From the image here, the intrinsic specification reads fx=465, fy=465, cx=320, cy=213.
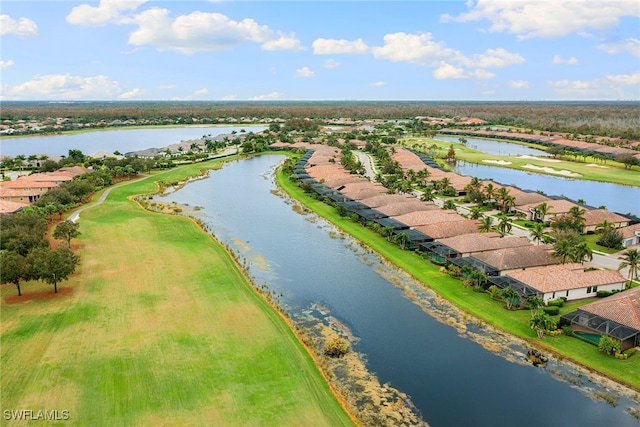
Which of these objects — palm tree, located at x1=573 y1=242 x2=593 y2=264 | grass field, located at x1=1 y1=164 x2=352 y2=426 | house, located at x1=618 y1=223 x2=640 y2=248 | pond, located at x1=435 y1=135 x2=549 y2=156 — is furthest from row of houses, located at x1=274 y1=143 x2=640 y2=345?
pond, located at x1=435 y1=135 x2=549 y2=156

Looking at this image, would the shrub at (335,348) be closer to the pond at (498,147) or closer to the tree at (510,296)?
the tree at (510,296)

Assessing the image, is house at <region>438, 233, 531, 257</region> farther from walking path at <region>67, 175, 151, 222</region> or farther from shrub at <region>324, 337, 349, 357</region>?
walking path at <region>67, 175, 151, 222</region>

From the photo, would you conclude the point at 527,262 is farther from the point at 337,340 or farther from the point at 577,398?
the point at 337,340

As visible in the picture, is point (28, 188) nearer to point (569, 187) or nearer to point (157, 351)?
point (157, 351)

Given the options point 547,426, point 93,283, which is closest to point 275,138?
point 93,283

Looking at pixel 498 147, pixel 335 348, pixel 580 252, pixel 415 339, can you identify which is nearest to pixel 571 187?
pixel 580 252

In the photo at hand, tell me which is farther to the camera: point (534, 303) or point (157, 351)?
point (534, 303)
